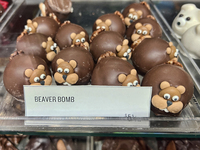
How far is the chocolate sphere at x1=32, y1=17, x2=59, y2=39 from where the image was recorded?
1309 millimetres

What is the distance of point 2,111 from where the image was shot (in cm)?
92

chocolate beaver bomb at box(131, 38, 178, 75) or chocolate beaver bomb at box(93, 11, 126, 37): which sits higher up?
chocolate beaver bomb at box(93, 11, 126, 37)

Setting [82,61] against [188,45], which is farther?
[188,45]

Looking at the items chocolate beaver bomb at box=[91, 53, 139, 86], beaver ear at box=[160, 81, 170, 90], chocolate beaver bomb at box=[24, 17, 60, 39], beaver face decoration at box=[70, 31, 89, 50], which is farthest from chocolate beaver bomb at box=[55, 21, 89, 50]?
beaver ear at box=[160, 81, 170, 90]

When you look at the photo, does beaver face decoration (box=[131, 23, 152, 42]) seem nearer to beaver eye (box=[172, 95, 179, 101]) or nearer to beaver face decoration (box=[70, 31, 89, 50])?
beaver face decoration (box=[70, 31, 89, 50])

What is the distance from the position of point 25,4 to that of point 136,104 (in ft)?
4.44

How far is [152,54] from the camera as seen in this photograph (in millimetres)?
1071

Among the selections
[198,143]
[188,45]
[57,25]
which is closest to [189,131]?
[198,143]

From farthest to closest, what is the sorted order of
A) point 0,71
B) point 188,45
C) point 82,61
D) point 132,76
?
point 188,45 < point 0,71 < point 82,61 < point 132,76

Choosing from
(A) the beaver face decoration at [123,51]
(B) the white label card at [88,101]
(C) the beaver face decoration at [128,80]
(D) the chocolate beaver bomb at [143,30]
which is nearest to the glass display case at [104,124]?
(B) the white label card at [88,101]

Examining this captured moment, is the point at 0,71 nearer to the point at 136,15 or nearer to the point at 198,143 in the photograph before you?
the point at 136,15

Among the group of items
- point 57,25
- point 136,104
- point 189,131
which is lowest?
point 189,131

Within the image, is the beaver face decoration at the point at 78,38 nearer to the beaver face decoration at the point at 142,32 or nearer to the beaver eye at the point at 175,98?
the beaver face decoration at the point at 142,32

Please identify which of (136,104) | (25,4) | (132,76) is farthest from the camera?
(25,4)
